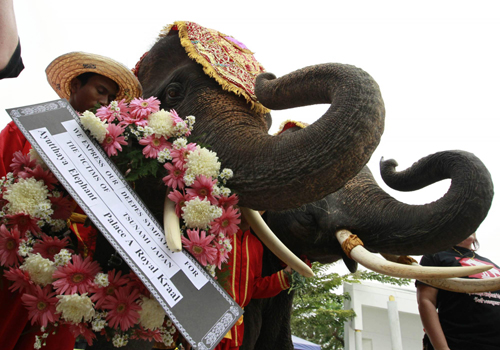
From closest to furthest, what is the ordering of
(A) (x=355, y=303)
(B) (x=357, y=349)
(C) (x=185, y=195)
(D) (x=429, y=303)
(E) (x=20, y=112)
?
1. (C) (x=185, y=195)
2. (E) (x=20, y=112)
3. (D) (x=429, y=303)
4. (B) (x=357, y=349)
5. (A) (x=355, y=303)

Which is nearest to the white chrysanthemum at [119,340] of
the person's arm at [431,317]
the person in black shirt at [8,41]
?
the person in black shirt at [8,41]

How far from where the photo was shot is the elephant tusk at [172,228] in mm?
1290

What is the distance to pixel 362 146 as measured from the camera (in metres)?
1.23

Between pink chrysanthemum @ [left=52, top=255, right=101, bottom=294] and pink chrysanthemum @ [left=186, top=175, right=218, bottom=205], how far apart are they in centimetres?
46

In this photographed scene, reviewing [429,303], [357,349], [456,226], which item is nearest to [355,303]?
[357,349]

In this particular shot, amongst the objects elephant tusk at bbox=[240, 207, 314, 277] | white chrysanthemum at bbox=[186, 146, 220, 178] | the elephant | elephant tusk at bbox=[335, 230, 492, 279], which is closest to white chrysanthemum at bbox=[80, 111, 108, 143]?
the elephant

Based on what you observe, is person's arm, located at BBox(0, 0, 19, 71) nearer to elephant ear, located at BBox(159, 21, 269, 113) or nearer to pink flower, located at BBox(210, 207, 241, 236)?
pink flower, located at BBox(210, 207, 241, 236)

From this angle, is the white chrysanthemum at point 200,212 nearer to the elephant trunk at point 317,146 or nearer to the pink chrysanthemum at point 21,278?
the elephant trunk at point 317,146

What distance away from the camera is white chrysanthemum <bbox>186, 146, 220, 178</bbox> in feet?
4.61

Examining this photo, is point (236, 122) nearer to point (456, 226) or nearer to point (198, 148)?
point (198, 148)

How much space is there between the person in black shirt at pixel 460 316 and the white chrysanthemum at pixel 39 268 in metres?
2.22

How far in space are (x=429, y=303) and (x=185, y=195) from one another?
6.29 feet

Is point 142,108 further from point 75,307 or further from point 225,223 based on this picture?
point 75,307

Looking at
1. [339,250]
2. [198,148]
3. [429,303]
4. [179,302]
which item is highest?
[198,148]
